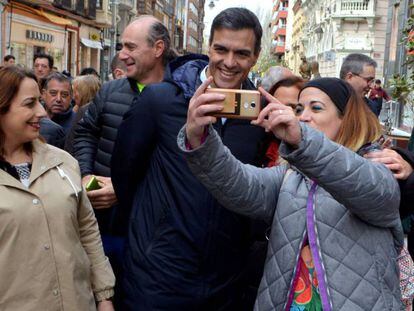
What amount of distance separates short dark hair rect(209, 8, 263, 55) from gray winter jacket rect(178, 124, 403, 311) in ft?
2.54

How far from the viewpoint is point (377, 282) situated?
7.02 ft

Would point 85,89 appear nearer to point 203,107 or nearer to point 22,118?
point 22,118

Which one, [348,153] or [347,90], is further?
[347,90]

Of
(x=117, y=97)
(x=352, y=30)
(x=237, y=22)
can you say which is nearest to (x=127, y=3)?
(x=352, y=30)

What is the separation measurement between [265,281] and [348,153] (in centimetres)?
67

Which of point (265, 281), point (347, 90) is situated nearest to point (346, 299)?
point (265, 281)

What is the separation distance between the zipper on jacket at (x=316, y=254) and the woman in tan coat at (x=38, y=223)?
3.48ft

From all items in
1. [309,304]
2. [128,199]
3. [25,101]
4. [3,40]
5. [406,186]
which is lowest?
[309,304]

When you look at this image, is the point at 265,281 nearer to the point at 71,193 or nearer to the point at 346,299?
the point at 346,299

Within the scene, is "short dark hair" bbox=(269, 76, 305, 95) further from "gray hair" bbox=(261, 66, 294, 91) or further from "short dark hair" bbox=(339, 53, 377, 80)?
"short dark hair" bbox=(339, 53, 377, 80)

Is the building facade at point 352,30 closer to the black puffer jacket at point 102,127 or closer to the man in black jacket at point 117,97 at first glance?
the man in black jacket at point 117,97

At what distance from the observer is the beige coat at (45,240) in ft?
8.02

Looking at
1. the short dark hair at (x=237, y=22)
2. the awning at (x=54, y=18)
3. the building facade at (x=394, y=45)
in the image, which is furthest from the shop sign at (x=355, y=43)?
the short dark hair at (x=237, y=22)

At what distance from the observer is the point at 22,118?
2674mm
